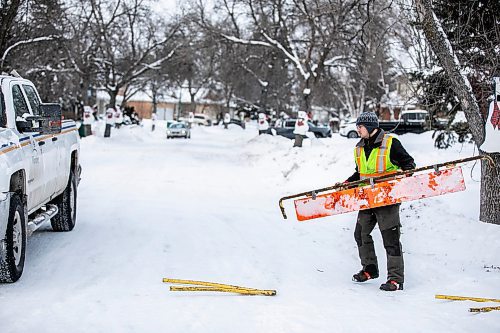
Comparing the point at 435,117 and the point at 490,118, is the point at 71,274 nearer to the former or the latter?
the point at 490,118

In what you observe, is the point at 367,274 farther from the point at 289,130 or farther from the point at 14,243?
the point at 289,130

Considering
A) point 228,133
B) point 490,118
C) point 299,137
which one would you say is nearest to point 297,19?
point 299,137

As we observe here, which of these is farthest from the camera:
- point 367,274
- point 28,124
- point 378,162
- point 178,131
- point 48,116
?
point 178,131

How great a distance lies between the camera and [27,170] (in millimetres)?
7336

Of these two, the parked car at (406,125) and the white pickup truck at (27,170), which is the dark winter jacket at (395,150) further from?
the parked car at (406,125)

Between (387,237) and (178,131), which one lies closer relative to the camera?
(387,237)

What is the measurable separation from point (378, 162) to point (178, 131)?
42.6 meters

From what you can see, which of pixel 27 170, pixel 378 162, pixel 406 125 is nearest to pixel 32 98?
pixel 27 170

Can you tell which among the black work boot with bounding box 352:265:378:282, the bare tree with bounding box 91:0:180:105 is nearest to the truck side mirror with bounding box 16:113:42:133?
the black work boot with bounding box 352:265:378:282

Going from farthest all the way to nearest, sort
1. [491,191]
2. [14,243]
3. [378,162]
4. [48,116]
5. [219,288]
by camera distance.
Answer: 1. [491,191]
2. [48,116]
3. [378,162]
4. [14,243]
5. [219,288]

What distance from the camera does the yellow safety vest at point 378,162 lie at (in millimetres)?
7031

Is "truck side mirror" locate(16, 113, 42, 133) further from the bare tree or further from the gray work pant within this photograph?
the bare tree

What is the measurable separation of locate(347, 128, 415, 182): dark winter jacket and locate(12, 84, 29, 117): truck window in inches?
148

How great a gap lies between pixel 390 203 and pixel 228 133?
5421 centimetres
